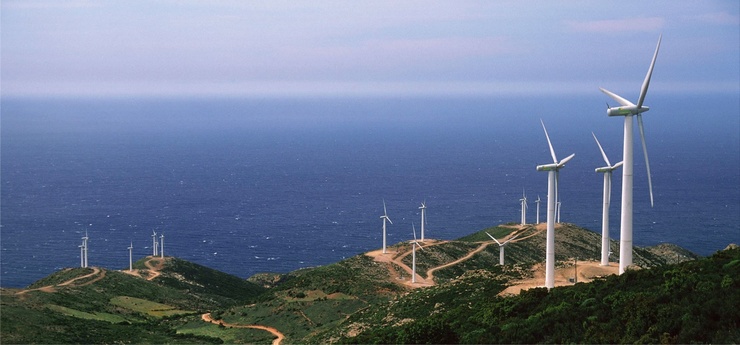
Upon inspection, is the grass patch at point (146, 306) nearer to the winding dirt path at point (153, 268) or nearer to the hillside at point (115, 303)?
the hillside at point (115, 303)

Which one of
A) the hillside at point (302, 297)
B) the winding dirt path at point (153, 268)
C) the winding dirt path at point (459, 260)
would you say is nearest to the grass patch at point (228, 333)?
the hillside at point (302, 297)

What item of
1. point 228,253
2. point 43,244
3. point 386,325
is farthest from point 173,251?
point 386,325

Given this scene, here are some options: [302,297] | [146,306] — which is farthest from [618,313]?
[146,306]

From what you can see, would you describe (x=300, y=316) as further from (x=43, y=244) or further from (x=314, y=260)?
(x=43, y=244)

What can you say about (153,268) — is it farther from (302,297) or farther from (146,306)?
(302,297)

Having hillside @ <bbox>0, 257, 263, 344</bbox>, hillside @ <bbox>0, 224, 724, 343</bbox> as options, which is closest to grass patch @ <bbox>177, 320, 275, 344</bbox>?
hillside @ <bbox>0, 224, 724, 343</bbox>

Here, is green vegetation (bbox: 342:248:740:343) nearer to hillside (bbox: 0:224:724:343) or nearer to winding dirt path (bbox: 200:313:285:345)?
hillside (bbox: 0:224:724:343)
